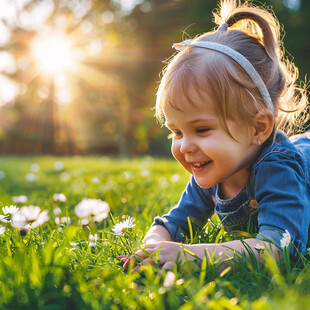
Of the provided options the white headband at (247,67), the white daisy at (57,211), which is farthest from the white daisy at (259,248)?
the white daisy at (57,211)

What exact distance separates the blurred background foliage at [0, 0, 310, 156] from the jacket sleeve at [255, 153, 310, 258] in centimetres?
1207

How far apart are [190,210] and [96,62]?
1982 cm

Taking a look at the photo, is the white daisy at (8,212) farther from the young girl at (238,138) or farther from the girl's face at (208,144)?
the girl's face at (208,144)

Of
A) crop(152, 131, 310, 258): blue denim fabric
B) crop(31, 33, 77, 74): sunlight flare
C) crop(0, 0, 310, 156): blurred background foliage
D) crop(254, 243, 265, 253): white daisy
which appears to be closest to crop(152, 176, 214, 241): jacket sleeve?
crop(152, 131, 310, 258): blue denim fabric

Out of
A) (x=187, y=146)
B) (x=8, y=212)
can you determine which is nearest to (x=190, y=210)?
(x=187, y=146)

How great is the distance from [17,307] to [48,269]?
189mm

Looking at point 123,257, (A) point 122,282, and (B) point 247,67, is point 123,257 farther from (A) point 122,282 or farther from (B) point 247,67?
(B) point 247,67

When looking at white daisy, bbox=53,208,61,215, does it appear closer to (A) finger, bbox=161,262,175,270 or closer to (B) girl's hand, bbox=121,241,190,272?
(B) girl's hand, bbox=121,241,190,272

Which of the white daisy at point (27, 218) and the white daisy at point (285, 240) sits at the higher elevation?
the white daisy at point (27, 218)

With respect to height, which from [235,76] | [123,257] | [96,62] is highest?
[96,62]

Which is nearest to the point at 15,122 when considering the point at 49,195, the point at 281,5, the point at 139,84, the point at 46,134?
the point at 46,134

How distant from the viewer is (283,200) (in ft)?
5.70

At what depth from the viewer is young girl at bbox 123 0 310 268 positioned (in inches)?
67.9

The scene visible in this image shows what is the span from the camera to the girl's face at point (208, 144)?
6.17 feet
